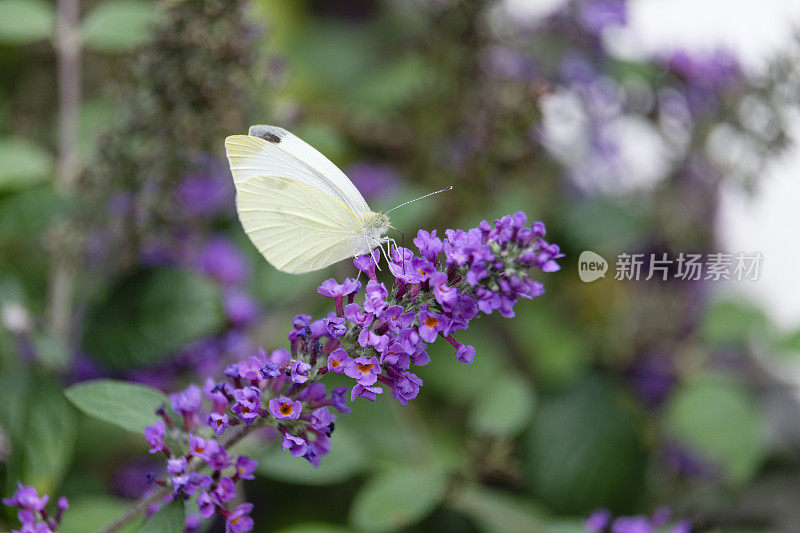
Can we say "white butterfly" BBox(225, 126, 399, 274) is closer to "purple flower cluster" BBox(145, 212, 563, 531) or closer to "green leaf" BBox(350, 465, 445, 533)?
"purple flower cluster" BBox(145, 212, 563, 531)

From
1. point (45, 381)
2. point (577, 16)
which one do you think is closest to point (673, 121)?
point (577, 16)

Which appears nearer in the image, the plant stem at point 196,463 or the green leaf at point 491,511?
the plant stem at point 196,463

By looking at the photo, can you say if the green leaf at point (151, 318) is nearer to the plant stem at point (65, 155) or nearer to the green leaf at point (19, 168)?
the plant stem at point (65, 155)

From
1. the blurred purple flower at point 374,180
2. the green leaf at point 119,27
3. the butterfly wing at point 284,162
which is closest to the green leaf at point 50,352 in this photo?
the butterfly wing at point 284,162

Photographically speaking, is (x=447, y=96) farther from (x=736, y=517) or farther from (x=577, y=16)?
(x=736, y=517)

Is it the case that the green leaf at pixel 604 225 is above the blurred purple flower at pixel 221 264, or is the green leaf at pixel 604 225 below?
above

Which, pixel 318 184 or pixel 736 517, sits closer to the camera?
pixel 318 184

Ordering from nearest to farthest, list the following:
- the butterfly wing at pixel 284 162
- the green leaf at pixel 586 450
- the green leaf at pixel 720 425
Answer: the butterfly wing at pixel 284 162 < the green leaf at pixel 720 425 < the green leaf at pixel 586 450

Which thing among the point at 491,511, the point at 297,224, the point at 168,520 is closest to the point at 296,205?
the point at 297,224
